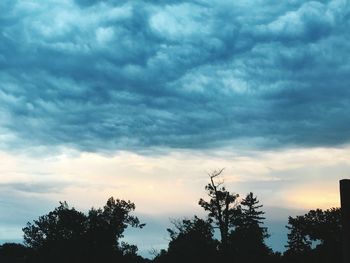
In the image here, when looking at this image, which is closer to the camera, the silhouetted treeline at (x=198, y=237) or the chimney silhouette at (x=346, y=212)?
the chimney silhouette at (x=346, y=212)

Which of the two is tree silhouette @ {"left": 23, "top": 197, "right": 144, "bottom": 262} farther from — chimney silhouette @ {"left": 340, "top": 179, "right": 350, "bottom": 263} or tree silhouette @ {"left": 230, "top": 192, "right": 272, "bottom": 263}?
chimney silhouette @ {"left": 340, "top": 179, "right": 350, "bottom": 263}

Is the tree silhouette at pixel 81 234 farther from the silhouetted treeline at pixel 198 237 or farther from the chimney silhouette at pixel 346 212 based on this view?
the chimney silhouette at pixel 346 212

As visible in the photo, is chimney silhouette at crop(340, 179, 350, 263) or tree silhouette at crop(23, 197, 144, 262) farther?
tree silhouette at crop(23, 197, 144, 262)

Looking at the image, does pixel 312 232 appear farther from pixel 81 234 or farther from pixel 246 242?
pixel 81 234

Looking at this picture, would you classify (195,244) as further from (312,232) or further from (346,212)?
(346,212)

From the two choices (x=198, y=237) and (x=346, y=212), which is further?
(x=198, y=237)

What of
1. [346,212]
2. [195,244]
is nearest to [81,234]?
[195,244]

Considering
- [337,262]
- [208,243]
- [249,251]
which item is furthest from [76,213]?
[337,262]

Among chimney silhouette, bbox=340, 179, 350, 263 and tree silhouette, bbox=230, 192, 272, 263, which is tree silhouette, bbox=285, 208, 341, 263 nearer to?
tree silhouette, bbox=230, 192, 272, 263

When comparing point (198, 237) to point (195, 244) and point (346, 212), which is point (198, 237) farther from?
point (346, 212)

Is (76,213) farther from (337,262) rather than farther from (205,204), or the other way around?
(337,262)

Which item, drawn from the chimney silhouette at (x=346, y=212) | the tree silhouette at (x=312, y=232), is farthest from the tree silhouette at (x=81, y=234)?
the chimney silhouette at (x=346, y=212)

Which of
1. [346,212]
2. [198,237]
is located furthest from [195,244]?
[346,212]

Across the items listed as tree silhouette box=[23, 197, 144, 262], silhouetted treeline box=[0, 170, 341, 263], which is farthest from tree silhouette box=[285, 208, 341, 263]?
tree silhouette box=[23, 197, 144, 262]
